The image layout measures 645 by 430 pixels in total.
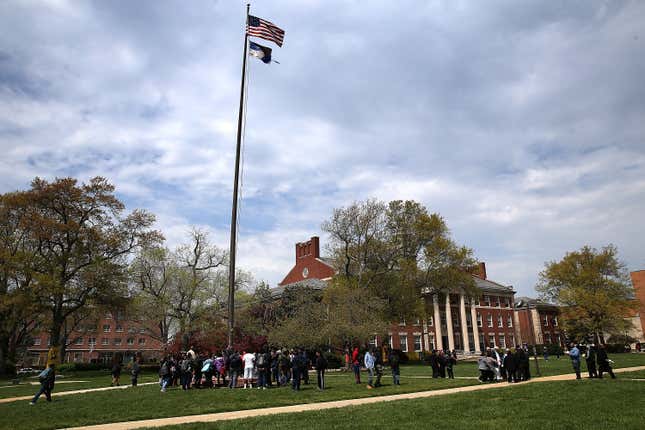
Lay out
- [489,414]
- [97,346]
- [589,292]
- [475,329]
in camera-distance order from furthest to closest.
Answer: [97,346]
[475,329]
[589,292]
[489,414]

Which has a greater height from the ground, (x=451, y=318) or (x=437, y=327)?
(x=451, y=318)

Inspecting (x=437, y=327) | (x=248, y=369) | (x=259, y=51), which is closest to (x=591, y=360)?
(x=248, y=369)

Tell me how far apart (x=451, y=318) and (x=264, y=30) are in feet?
205

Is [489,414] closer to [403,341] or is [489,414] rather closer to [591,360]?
[591,360]

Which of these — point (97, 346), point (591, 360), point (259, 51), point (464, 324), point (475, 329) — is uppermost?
point (259, 51)

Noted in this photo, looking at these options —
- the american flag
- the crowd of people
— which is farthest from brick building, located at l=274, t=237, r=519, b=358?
the american flag

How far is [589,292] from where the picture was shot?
204ft

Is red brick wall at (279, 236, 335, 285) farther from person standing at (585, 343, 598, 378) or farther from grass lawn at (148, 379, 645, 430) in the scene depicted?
grass lawn at (148, 379, 645, 430)

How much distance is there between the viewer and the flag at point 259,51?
23.9 metres

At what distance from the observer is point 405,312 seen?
4878 cm

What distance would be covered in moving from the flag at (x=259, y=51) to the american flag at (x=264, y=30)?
0.65m

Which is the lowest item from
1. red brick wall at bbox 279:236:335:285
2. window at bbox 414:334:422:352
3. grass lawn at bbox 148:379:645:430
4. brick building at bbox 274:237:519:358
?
grass lawn at bbox 148:379:645:430

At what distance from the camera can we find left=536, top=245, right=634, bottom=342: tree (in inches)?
2389

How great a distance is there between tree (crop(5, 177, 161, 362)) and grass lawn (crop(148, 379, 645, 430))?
34301 millimetres
